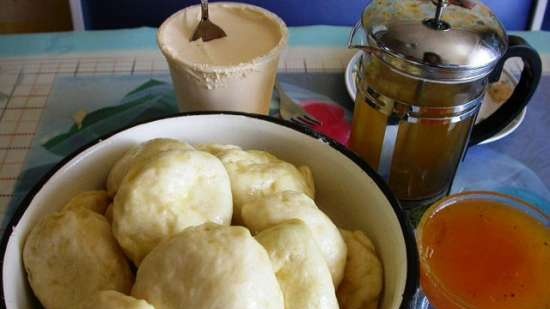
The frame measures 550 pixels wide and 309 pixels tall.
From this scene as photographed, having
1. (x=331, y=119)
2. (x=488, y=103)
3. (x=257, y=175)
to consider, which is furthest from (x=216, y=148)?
(x=488, y=103)

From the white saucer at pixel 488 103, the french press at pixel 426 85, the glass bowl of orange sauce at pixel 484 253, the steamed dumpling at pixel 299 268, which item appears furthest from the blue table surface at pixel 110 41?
the steamed dumpling at pixel 299 268

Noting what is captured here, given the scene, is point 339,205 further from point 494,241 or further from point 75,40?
point 75,40

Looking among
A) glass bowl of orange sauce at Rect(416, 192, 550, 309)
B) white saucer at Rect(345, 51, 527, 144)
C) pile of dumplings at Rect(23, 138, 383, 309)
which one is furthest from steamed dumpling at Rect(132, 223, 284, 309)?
white saucer at Rect(345, 51, 527, 144)

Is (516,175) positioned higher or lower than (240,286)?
lower

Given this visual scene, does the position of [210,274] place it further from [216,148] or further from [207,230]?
[216,148]

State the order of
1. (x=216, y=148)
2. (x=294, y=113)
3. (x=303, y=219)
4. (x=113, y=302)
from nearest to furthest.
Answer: (x=113, y=302) < (x=303, y=219) < (x=216, y=148) < (x=294, y=113)

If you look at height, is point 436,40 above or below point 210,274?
above

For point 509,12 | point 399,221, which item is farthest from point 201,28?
point 509,12
